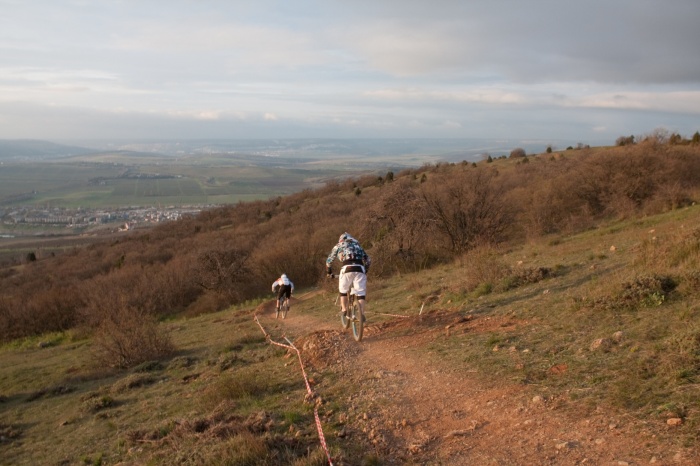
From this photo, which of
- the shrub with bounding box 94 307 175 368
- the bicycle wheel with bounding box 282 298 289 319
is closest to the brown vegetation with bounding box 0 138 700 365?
the shrub with bounding box 94 307 175 368

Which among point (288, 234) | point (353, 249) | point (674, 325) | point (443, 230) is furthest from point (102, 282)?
point (674, 325)

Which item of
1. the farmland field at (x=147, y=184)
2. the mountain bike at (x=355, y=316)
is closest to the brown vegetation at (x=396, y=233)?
the mountain bike at (x=355, y=316)

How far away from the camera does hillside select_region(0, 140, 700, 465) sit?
5.09 m

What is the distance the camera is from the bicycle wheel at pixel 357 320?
984cm

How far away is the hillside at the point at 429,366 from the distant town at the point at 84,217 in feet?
227

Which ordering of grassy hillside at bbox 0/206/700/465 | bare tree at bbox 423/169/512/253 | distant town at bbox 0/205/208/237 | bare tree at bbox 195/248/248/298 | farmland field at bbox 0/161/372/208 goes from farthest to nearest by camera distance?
farmland field at bbox 0/161/372/208 → distant town at bbox 0/205/208/237 → bare tree at bbox 195/248/248/298 → bare tree at bbox 423/169/512/253 → grassy hillside at bbox 0/206/700/465

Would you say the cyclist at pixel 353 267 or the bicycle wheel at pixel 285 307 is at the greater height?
the cyclist at pixel 353 267

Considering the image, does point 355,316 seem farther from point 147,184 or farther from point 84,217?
point 147,184

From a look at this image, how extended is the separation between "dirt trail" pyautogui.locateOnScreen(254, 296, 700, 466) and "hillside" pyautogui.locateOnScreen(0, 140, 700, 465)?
2cm

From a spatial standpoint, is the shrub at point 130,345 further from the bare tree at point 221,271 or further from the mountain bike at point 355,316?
the bare tree at point 221,271

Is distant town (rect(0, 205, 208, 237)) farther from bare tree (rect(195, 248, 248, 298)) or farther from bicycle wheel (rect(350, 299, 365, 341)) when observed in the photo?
bicycle wheel (rect(350, 299, 365, 341))

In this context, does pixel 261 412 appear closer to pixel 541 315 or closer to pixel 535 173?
pixel 541 315

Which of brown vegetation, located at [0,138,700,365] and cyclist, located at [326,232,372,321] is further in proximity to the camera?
brown vegetation, located at [0,138,700,365]

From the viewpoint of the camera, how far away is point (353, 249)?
988cm
